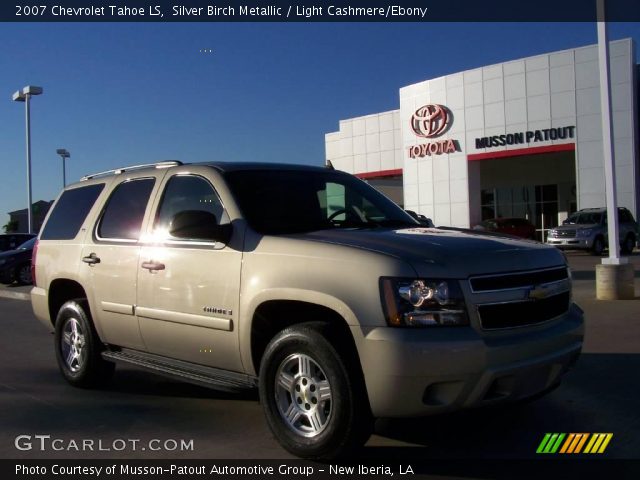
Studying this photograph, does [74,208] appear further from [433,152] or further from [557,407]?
[433,152]

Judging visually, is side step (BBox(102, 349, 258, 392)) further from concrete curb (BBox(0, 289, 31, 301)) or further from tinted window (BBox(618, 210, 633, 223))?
tinted window (BBox(618, 210, 633, 223))

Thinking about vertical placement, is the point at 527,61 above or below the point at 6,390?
above

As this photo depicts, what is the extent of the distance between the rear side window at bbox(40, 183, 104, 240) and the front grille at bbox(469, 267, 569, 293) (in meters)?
3.97

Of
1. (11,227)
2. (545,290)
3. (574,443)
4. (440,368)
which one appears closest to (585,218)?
(574,443)

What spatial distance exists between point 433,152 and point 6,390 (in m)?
31.0

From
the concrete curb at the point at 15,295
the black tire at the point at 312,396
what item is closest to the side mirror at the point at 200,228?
Result: the black tire at the point at 312,396

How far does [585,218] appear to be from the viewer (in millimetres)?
25062

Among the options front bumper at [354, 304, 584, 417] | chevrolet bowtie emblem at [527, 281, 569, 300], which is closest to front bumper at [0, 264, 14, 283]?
front bumper at [354, 304, 584, 417]

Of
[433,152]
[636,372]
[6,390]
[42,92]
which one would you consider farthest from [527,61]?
[6,390]

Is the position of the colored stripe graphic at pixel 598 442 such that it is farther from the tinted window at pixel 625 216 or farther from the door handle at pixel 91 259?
the tinted window at pixel 625 216

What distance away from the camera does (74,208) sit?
21.8ft

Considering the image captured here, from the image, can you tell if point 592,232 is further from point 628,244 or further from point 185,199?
point 185,199

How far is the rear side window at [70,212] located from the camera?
6.43 m

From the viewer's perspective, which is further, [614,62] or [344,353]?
[614,62]
